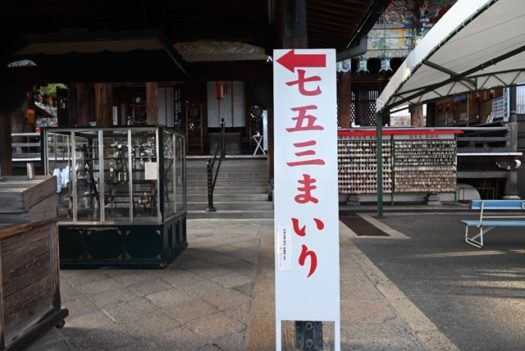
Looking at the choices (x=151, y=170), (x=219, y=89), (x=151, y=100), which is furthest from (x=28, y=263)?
(x=219, y=89)

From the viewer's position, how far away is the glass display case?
17.1 feet

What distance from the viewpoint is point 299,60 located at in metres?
2.55

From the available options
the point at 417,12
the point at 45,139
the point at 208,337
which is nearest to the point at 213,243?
the point at 45,139

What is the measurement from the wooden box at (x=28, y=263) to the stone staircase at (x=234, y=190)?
20.0 ft

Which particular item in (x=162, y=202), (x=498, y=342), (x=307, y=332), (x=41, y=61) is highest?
(x=41, y=61)

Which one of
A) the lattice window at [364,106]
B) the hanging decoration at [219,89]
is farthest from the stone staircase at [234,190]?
the lattice window at [364,106]

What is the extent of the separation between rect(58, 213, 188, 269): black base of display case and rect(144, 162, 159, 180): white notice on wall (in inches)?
26.3

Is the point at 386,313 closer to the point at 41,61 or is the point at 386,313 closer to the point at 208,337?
the point at 208,337

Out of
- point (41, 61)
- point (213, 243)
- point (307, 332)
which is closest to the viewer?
point (307, 332)

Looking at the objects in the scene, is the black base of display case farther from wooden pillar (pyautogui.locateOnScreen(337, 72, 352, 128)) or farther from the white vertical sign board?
wooden pillar (pyautogui.locateOnScreen(337, 72, 352, 128))

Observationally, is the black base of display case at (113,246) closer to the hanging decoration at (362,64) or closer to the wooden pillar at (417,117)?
the hanging decoration at (362,64)

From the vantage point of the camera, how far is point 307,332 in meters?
2.74

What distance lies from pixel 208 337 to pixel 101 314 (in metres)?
1.21

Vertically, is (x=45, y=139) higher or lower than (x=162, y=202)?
higher
